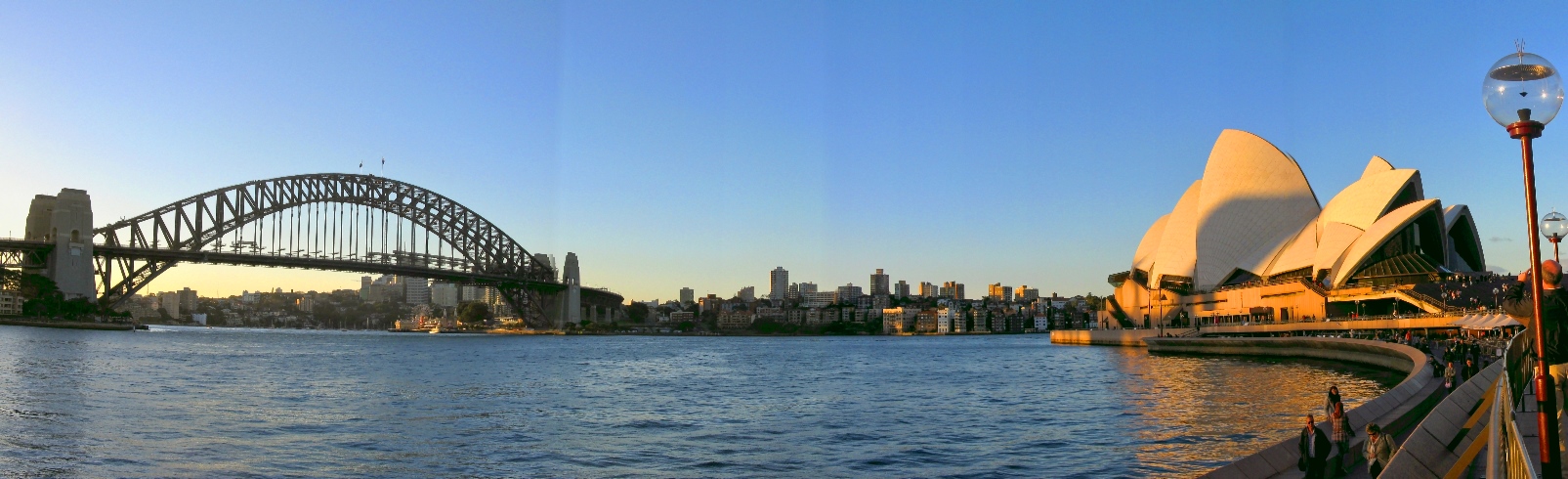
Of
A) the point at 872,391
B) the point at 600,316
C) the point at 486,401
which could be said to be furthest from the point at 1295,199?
the point at 600,316

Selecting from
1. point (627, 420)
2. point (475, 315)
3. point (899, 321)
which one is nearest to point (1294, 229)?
point (627, 420)

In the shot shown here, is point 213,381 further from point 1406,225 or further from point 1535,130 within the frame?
point 1406,225

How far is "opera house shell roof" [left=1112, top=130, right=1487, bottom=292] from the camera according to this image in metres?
49.8

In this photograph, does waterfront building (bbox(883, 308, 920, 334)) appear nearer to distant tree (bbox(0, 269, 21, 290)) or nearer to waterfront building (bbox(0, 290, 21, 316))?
waterfront building (bbox(0, 290, 21, 316))

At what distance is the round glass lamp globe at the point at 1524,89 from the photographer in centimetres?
467

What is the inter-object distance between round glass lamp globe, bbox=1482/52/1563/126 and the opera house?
45.2m

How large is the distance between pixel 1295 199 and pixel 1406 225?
8.05 meters

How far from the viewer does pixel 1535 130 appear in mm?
4633

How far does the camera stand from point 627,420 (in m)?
19.7

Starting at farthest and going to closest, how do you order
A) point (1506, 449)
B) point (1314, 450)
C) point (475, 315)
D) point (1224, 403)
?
point (475, 315) < point (1224, 403) < point (1314, 450) < point (1506, 449)

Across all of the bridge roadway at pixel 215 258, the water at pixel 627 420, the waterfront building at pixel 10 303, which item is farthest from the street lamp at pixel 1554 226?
the waterfront building at pixel 10 303

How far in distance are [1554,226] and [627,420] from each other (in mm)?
14607

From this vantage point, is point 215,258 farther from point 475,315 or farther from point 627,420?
point 475,315

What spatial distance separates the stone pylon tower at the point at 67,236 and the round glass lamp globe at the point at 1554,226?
70461 mm
